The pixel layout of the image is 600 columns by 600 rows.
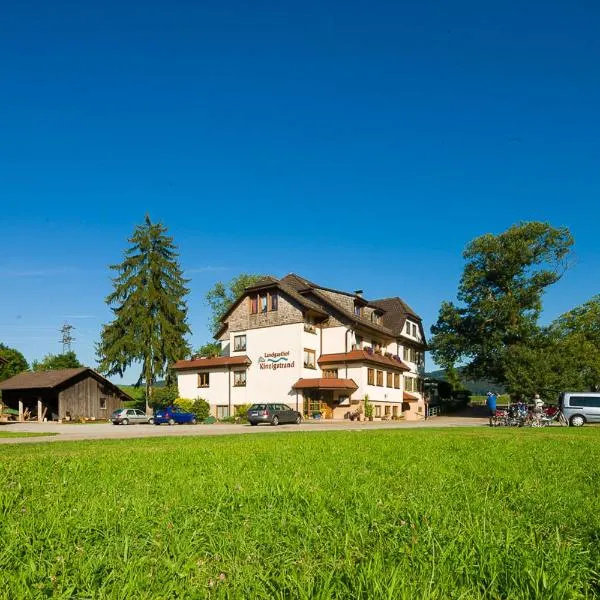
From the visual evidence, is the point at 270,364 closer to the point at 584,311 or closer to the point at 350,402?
the point at 350,402

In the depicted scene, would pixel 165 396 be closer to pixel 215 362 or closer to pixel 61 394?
pixel 215 362

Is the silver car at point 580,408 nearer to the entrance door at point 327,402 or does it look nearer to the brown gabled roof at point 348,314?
the brown gabled roof at point 348,314

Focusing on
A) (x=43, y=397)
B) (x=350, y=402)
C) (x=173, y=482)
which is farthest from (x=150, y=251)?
(x=173, y=482)

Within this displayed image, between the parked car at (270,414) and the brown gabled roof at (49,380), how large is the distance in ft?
80.6

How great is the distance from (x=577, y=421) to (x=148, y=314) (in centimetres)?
4453

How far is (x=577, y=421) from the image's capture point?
35969 millimetres

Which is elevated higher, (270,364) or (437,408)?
(270,364)

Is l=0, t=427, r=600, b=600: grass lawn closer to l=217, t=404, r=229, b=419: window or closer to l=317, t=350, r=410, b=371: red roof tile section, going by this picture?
l=317, t=350, r=410, b=371: red roof tile section

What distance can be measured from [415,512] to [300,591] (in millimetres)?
2144

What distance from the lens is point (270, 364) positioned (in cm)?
5138

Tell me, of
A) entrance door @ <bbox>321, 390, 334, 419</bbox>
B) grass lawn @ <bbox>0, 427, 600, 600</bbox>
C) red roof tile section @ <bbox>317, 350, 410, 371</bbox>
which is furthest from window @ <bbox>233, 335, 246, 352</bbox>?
grass lawn @ <bbox>0, 427, 600, 600</bbox>

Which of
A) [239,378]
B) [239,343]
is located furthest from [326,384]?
[239,343]

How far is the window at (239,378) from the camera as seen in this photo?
173 ft

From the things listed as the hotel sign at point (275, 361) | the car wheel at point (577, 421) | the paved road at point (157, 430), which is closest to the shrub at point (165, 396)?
the hotel sign at point (275, 361)
